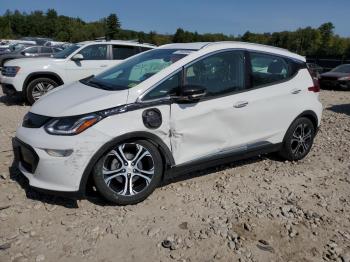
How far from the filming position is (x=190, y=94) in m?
4.04

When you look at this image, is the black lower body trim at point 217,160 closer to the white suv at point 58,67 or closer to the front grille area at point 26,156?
the front grille area at point 26,156

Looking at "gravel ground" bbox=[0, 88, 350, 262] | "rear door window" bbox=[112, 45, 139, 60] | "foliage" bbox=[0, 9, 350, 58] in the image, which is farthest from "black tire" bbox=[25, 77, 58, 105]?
"foliage" bbox=[0, 9, 350, 58]

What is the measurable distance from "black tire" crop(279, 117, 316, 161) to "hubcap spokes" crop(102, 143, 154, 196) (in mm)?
2156

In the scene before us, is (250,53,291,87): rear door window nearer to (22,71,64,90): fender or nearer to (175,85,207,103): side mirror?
(175,85,207,103): side mirror

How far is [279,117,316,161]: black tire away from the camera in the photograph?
525 centimetres

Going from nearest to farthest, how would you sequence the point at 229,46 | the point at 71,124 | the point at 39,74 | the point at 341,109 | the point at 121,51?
the point at 71,124, the point at 229,46, the point at 39,74, the point at 121,51, the point at 341,109

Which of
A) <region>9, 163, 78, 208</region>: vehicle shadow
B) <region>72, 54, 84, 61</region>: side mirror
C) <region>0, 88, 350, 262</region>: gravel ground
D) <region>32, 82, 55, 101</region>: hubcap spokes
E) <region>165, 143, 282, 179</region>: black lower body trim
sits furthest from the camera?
<region>72, 54, 84, 61</region>: side mirror

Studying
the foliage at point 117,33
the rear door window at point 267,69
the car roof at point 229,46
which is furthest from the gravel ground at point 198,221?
the foliage at point 117,33

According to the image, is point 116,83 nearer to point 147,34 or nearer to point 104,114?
point 104,114

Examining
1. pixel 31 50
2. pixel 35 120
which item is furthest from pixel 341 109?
pixel 31 50

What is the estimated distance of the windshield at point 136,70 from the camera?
423cm

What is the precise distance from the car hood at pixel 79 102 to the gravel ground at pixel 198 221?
0.94 m

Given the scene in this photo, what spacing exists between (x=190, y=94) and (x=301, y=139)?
2.19 m

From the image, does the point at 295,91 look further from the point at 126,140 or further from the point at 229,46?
the point at 126,140
